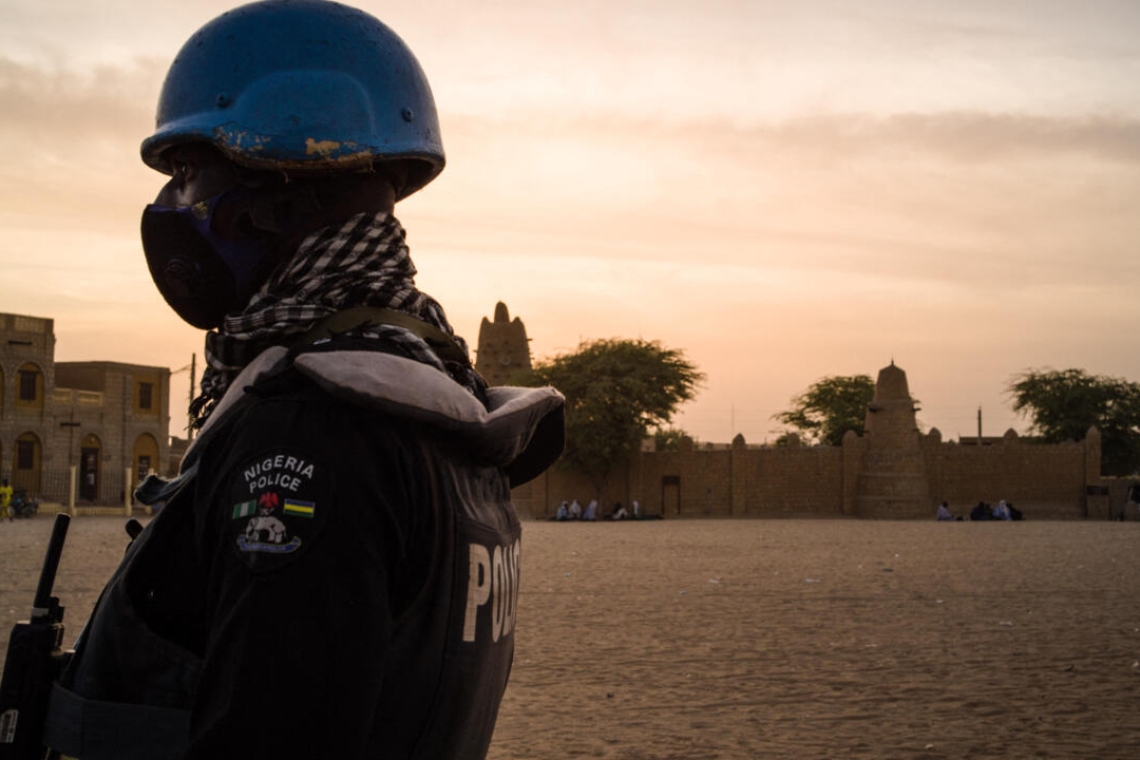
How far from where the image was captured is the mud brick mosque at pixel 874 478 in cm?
5484

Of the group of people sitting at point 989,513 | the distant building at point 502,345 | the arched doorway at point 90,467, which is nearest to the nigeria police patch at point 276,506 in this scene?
the group of people sitting at point 989,513

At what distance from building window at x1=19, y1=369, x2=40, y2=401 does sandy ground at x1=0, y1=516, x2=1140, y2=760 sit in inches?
1422

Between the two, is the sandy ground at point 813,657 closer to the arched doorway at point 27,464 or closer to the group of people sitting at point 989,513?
the group of people sitting at point 989,513

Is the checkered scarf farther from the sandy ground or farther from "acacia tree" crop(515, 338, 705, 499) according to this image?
"acacia tree" crop(515, 338, 705, 499)

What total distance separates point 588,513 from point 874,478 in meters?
12.4

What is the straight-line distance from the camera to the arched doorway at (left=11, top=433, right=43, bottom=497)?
5555cm

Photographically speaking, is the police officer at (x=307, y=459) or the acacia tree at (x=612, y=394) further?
the acacia tree at (x=612, y=394)

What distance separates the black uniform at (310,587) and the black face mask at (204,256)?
0.95 feet

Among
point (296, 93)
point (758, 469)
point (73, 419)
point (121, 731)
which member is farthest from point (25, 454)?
point (121, 731)

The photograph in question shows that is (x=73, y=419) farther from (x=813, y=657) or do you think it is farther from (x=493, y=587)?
(x=493, y=587)

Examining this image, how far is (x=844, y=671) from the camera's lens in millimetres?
9930

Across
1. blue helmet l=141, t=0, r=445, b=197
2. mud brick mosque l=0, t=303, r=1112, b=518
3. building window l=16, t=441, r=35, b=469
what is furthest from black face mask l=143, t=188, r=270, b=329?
building window l=16, t=441, r=35, b=469

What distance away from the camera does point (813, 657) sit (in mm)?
10656

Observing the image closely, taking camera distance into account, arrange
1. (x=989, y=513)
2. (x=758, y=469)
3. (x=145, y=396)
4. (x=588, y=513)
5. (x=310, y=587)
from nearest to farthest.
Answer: (x=310, y=587) → (x=989, y=513) → (x=588, y=513) → (x=758, y=469) → (x=145, y=396)
